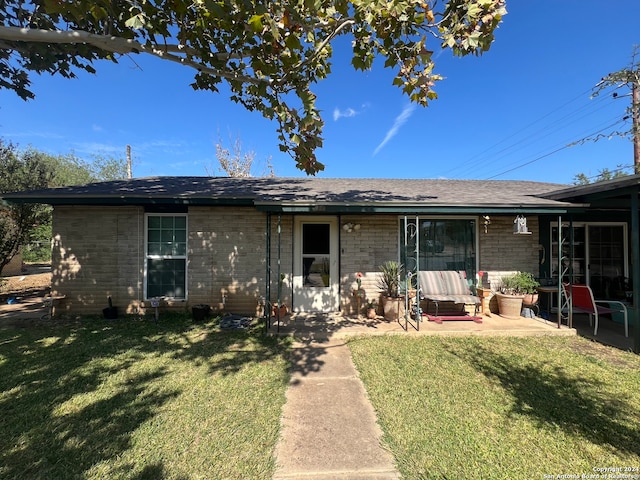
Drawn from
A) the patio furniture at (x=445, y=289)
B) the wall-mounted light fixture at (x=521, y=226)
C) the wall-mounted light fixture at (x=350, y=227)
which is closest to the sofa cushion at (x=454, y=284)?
the patio furniture at (x=445, y=289)

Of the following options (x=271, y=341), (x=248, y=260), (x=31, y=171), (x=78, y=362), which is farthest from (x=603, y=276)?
(x=31, y=171)

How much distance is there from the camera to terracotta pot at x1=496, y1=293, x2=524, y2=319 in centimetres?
682

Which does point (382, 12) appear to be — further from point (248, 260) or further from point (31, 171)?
point (31, 171)

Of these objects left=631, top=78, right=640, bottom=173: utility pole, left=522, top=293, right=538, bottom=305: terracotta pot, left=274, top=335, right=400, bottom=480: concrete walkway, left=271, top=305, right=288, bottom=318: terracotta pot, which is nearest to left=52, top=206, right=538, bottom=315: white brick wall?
left=271, top=305, right=288, bottom=318: terracotta pot

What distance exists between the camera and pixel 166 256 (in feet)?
23.9

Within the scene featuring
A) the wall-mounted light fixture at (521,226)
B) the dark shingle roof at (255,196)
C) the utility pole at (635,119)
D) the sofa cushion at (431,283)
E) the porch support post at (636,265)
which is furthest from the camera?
the utility pole at (635,119)

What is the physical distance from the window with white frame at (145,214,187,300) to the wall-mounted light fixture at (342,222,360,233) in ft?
13.2

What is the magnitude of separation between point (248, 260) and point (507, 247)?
21.6ft

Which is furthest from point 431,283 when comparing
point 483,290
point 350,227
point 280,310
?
point 280,310

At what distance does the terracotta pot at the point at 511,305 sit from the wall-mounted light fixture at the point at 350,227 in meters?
3.81

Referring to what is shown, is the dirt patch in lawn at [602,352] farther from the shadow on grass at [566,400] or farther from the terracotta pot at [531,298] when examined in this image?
the terracotta pot at [531,298]

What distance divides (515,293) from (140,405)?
7759 millimetres

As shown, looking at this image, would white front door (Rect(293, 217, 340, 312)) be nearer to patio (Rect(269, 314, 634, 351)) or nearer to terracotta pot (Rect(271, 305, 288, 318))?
terracotta pot (Rect(271, 305, 288, 318))

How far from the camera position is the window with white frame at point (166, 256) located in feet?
23.9
